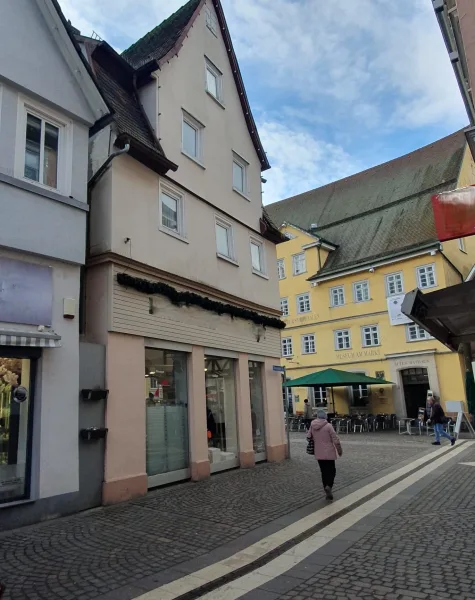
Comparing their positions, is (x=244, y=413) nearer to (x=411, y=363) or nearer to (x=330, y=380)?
(x=330, y=380)

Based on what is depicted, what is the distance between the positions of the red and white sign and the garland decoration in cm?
621

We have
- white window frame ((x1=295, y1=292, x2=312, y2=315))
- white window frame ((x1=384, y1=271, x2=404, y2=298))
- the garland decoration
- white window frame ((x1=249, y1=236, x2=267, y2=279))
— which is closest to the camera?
the garland decoration

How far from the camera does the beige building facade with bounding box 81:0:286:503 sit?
32.1ft

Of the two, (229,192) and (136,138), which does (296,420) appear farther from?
(136,138)

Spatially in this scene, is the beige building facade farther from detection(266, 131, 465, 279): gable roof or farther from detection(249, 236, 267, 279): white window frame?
detection(266, 131, 465, 279): gable roof

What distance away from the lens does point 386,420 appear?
26.6 m

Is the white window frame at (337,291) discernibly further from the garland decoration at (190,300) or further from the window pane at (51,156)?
the window pane at (51,156)

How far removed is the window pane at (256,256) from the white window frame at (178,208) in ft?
12.4

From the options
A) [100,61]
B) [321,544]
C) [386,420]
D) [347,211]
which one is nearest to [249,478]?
[321,544]

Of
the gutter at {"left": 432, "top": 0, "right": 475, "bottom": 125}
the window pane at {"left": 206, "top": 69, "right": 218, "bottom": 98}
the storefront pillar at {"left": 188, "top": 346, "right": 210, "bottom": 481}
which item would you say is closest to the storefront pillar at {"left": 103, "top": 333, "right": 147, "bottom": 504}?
the storefront pillar at {"left": 188, "top": 346, "right": 210, "bottom": 481}

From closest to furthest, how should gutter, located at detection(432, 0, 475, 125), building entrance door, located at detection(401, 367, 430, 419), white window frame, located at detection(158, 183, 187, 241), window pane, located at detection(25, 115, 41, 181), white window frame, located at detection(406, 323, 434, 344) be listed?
window pane, located at detection(25, 115, 41, 181)
gutter, located at detection(432, 0, 475, 125)
white window frame, located at detection(158, 183, 187, 241)
white window frame, located at detection(406, 323, 434, 344)
building entrance door, located at detection(401, 367, 430, 419)

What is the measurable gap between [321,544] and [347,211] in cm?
3519

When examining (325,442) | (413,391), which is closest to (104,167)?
(325,442)

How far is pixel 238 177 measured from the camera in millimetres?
15812
